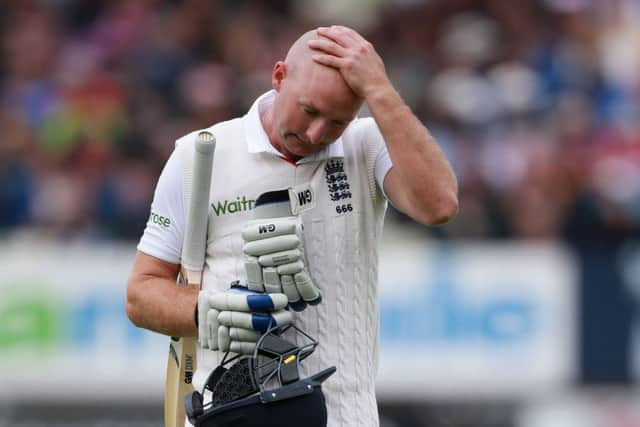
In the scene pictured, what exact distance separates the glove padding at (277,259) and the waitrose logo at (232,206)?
8.9 inches

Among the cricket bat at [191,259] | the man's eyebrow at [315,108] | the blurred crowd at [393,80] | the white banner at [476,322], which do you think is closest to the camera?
the man's eyebrow at [315,108]

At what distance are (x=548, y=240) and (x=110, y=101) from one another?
4.14 metres

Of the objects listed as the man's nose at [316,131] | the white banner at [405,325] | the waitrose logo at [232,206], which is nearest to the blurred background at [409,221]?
the white banner at [405,325]

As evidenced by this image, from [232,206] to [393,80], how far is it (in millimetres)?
7658

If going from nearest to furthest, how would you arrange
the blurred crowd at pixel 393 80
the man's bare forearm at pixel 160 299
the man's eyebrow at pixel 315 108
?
the man's eyebrow at pixel 315 108, the man's bare forearm at pixel 160 299, the blurred crowd at pixel 393 80

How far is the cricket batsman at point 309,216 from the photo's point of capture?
416 cm

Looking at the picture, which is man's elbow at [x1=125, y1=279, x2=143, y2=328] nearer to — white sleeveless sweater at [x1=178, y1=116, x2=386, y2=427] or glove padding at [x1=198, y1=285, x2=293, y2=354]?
white sleeveless sweater at [x1=178, y1=116, x2=386, y2=427]

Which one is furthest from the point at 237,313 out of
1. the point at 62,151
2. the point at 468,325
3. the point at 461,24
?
the point at 461,24

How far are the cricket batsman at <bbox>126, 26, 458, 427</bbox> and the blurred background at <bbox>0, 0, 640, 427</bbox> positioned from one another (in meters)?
5.56

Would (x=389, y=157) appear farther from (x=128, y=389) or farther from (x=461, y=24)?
(x=461, y=24)

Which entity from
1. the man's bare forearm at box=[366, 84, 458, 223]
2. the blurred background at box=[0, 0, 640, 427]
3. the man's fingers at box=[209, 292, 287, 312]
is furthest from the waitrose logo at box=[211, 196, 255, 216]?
the blurred background at box=[0, 0, 640, 427]

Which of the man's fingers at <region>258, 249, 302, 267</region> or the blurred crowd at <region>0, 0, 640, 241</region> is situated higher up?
the blurred crowd at <region>0, 0, 640, 241</region>

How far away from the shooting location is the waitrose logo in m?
4.42

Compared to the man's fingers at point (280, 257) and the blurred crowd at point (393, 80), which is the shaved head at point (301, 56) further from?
the blurred crowd at point (393, 80)
